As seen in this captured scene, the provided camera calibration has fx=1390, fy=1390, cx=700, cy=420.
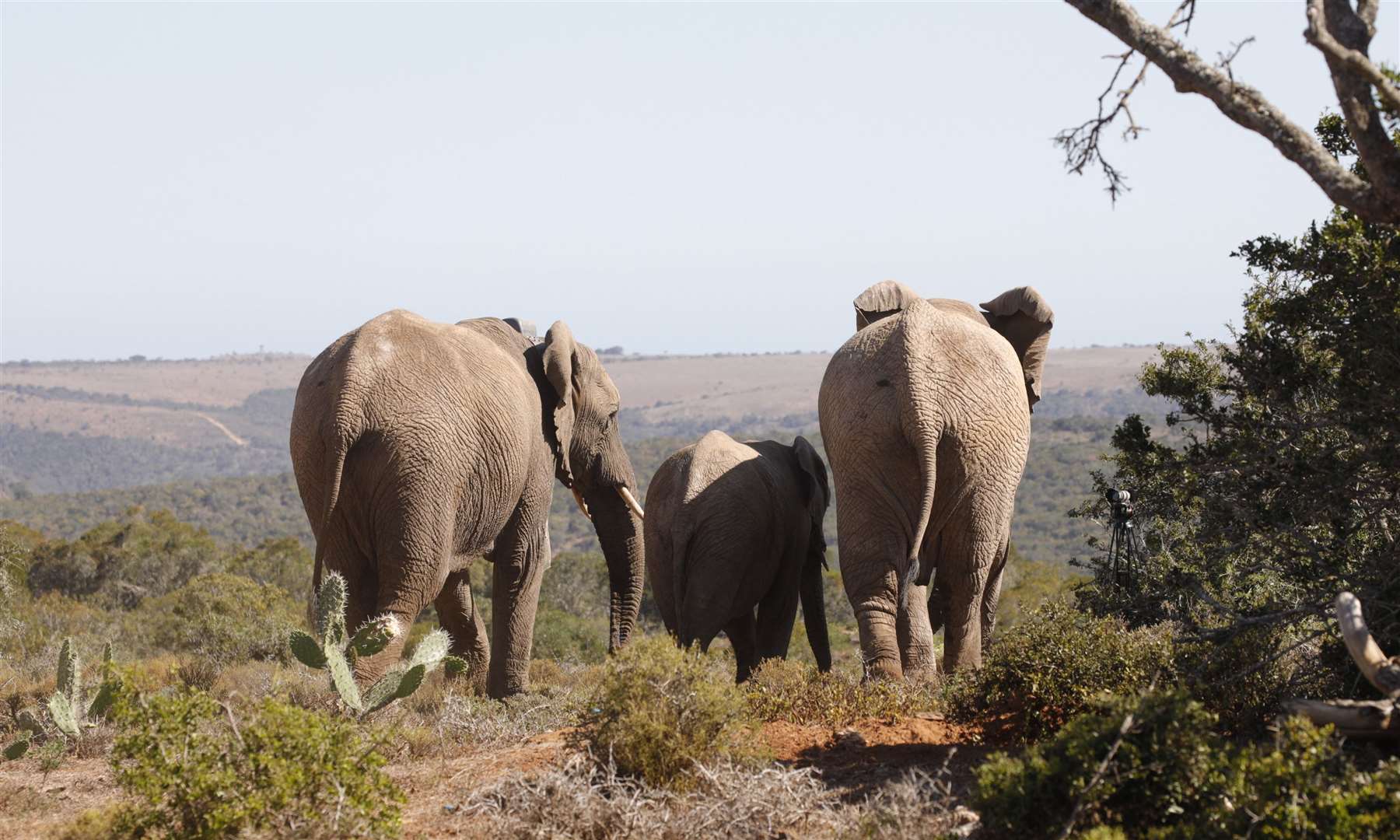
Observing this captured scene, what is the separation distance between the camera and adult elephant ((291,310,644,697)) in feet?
27.8

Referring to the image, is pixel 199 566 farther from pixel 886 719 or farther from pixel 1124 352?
pixel 1124 352

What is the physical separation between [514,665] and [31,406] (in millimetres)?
158379

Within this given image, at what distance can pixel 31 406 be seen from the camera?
151875mm

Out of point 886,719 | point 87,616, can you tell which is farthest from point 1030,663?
point 87,616

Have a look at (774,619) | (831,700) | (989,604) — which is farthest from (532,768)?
(774,619)

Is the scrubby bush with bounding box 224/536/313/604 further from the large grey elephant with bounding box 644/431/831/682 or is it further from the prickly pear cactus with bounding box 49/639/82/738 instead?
the prickly pear cactus with bounding box 49/639/82/738

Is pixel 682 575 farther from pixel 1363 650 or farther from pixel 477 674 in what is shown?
pixel 1363 650

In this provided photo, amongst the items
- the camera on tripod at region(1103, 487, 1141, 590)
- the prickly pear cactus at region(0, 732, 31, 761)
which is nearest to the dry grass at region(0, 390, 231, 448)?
the camera on tripod at region(1103, 487, 1141, 590)

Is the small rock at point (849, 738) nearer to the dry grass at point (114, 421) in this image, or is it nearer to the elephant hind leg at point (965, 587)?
the elephant hind leg at point (965, 587)

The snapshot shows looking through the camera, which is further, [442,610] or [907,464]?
[442,610]

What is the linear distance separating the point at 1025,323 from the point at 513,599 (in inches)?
173

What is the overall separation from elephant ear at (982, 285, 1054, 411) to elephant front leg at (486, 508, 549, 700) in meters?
3.79

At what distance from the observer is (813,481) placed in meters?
11.4

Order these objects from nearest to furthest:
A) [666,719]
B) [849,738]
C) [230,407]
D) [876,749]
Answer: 1. [666,719]
2. [876,749]
3. [849,738]
4. [230,407]
